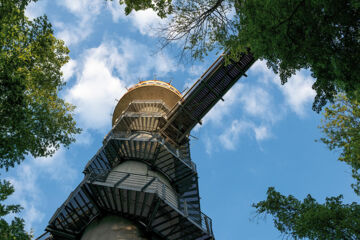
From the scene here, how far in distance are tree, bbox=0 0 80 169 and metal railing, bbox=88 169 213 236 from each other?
106 inches

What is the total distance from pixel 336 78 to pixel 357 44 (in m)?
0.98

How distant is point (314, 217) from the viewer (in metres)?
8.70

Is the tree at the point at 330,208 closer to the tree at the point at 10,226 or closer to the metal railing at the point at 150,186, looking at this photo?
the metal railing at the point at 150,186

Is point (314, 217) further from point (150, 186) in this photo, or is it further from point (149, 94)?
point (149, 94)

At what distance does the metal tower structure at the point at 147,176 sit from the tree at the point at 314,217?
3.85 meters

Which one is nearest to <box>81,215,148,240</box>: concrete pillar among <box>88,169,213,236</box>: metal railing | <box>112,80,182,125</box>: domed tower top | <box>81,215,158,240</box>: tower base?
<box>81,215,158,240</box>: tower base

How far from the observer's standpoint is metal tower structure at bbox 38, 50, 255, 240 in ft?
40.7

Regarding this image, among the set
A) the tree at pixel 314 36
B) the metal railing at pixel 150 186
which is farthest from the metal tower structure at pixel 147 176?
the tree at pixel 314 36

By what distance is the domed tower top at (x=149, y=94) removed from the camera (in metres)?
22.3

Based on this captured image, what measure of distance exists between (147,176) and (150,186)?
1067mm

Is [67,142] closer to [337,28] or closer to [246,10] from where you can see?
[246,10]

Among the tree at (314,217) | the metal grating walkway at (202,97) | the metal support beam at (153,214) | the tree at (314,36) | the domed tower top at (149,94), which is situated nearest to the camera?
the tree at (314,36)

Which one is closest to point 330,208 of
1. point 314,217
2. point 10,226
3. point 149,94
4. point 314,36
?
point 314,217

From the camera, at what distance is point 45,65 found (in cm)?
1144
